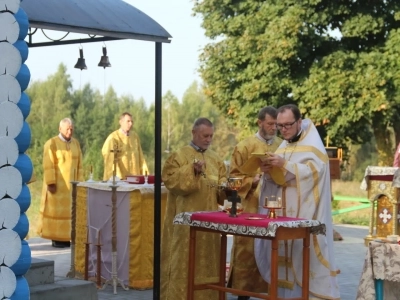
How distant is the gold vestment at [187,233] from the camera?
7.65 meters

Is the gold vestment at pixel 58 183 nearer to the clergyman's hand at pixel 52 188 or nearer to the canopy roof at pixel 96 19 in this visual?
the clergyman's hand at pixel 52 188

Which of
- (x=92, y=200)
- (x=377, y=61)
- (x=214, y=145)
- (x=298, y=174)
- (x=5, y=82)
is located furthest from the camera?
(x=214, y=145)

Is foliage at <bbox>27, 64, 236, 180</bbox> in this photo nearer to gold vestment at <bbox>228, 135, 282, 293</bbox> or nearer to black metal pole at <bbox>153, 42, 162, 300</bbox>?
gold vestment at <bbox>228, 135, 282, 293</bbox>

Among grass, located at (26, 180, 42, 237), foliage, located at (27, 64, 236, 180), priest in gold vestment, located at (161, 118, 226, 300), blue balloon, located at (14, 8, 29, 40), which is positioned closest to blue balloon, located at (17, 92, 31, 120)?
blue balloon, located at (14, 8, 29, 40)

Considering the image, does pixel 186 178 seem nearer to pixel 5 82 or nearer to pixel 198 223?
pixel 198 223

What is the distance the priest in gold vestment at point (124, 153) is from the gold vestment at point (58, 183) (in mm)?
505

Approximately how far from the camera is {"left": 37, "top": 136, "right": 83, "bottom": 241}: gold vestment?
12.1 m

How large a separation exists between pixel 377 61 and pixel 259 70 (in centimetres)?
320

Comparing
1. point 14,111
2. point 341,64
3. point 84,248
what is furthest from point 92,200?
point 341,64

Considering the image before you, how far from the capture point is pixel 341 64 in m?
22.5

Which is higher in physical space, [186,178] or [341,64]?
[341,64]

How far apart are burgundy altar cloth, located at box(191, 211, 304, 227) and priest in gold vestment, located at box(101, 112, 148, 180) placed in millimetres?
5127

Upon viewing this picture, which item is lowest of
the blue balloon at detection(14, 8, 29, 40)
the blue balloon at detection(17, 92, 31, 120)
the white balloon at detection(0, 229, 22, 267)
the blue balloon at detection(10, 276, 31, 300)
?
the blue balloon at detection(10, 276, 31, 300)

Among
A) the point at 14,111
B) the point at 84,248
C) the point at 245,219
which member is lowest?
the point at 84,248
